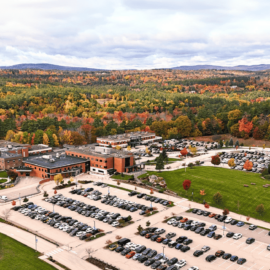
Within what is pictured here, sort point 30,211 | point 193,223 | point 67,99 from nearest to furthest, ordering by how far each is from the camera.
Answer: point 193,223 → point 30,211 → point 67,99

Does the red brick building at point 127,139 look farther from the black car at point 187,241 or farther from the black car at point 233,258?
the black car at point 233,258

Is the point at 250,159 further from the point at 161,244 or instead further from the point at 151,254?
the point at 151,254

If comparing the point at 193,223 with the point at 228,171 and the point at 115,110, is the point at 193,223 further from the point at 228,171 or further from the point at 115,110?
the point at 115,110

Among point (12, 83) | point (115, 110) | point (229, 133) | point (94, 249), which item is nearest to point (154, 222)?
point (94, 249)

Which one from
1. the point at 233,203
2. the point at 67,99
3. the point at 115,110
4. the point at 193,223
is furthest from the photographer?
the point at 67,99

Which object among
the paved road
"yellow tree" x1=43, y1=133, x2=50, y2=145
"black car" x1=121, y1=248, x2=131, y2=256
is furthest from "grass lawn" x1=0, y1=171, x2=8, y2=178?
"black car" x1=121, y1=248, x2=131, y2=256

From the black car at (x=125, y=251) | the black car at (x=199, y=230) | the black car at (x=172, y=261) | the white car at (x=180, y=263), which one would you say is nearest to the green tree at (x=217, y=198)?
the black car at (x=199, y=230)
